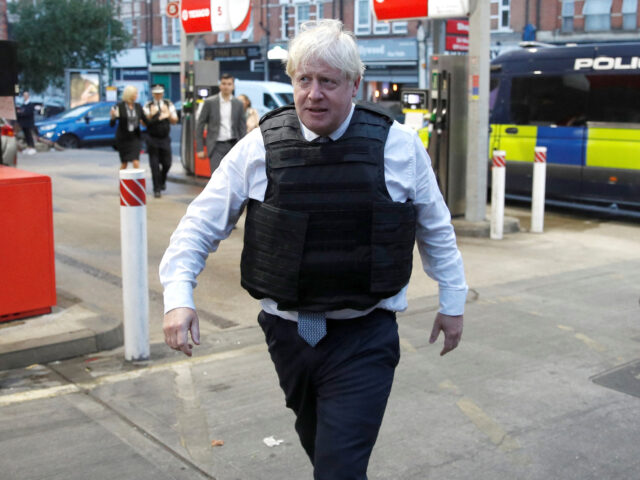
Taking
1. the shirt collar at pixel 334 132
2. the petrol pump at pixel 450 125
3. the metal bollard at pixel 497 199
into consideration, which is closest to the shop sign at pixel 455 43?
the petrol pump at pixel 450 125

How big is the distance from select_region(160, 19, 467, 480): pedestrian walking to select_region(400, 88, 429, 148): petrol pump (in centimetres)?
880

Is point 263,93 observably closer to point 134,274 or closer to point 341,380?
point 134,274

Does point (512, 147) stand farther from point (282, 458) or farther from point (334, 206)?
point (334, 206)

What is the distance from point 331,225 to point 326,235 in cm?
4

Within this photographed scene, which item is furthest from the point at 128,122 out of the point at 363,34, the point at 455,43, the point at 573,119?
the point at 363,34

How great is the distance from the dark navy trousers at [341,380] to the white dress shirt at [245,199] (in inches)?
2.3

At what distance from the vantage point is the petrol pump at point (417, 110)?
11.5 m

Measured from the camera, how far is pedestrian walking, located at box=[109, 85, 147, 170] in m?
12.8

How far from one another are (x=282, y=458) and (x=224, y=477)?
0.32m

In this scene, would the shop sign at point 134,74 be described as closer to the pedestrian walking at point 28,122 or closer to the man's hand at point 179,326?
the pedestrian walking at point 28,122

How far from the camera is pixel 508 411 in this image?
4.66 metres

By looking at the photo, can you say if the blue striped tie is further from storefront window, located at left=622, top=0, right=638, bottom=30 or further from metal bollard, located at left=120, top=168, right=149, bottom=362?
storefront window, located at left=622, top=0, right=638, bottom=30

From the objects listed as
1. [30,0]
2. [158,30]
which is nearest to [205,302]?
[30,0]

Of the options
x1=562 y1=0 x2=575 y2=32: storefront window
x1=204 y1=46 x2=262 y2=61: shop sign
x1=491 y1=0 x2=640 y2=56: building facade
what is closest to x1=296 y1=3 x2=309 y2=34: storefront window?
x1=204 y1=46 x2=262 y2=61: shop sign
